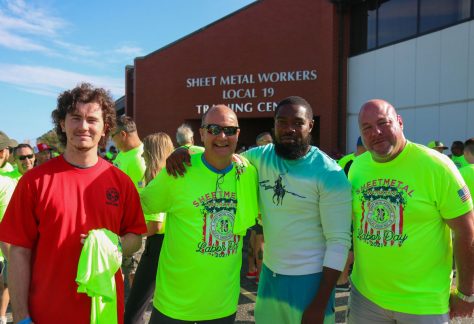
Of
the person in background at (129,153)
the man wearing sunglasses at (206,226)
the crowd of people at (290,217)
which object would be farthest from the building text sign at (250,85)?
the man wearing sunglasses at (206,226)

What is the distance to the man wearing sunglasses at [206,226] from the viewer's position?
243 cm

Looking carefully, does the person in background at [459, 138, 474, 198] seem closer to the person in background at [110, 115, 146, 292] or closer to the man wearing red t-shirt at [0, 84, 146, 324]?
the person in background at [110, 115, 146, 292]

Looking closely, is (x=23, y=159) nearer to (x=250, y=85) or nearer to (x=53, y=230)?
(x=53, y=230)

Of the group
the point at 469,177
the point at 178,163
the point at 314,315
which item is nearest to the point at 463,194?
the point at 314,315

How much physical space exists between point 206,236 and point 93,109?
989 mm

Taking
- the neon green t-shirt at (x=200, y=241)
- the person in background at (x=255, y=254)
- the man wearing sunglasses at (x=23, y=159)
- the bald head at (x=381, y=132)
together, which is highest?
the bald head at (x=381, y=132)

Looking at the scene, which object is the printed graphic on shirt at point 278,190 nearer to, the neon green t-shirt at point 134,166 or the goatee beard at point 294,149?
the goatee beard at point 294,149

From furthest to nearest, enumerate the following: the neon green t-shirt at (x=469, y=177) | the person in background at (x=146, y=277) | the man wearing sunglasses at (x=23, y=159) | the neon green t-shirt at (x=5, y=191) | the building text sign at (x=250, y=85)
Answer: the building text sign at (x=250, y=85), the man wearing sunglasses at (x=23, y=159), the neon green t-shirt at (x=469, y=177), the neon green t-shirt at (x=5, y=191), the person in background at (x=146, y=277)

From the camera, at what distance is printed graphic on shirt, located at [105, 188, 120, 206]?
2148 mm

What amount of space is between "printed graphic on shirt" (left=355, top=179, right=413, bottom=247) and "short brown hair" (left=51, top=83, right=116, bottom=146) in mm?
1668

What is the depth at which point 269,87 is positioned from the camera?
1652cm

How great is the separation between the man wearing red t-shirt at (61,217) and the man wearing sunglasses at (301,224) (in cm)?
58

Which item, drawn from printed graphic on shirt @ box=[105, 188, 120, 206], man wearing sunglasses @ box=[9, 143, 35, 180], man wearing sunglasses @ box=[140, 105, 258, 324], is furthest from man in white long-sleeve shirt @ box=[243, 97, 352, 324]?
man wearing sunglasses @ box=[9, 143, 35, 180]

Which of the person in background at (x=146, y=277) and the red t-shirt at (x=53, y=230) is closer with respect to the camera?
the red t-shirt at (x=53, y=230)
